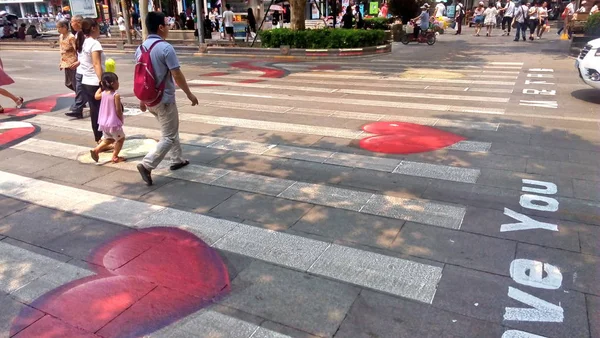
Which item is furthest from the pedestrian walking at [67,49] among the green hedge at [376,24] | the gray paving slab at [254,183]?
the green hedge at [376,24]

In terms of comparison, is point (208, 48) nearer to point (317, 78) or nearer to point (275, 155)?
point (317, 78)

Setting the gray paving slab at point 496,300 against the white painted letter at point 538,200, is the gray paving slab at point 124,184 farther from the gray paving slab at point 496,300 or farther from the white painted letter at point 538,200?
the white painted letter at point 538,200

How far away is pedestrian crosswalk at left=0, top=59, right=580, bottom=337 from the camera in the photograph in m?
3.44

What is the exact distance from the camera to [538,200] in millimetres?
4676

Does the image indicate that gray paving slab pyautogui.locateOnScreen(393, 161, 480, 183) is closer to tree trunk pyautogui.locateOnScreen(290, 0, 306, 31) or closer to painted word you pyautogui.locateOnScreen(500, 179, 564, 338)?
painted word you pyautogui.locateOnScreen(500, 179, 564, 338)

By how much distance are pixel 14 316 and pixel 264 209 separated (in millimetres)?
2283

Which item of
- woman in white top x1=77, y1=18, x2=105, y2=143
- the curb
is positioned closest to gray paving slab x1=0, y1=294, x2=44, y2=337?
woman in white top x1=77, y1=18, x2=105, y2=143

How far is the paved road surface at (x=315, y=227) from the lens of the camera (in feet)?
10.0

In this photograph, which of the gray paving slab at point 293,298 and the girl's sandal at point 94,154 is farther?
the girl's sandal at point 94,154

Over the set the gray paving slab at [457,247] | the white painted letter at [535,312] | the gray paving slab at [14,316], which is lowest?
the white painted letter at [535,312]

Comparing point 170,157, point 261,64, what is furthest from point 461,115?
point 261,64

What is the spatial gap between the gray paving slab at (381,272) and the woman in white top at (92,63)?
455 cm

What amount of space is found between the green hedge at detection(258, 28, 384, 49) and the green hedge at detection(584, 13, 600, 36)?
7337 mm

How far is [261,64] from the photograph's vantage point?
53.6ft
